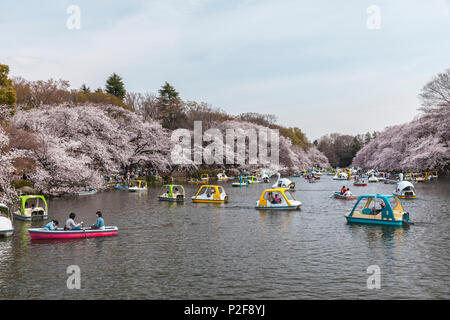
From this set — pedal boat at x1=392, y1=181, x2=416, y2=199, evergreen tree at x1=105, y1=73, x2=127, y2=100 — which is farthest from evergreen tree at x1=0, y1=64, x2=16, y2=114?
evergreen tree at x1=105, y1=73, x2=127, y2=100

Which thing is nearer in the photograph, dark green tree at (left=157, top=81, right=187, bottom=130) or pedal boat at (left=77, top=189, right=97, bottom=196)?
pedal boat at (left=77, top=189, right=97, bottom=196)

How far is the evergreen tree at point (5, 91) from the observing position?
46.9m

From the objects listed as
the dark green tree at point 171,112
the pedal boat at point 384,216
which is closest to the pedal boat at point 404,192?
the pedal boat at point 384,216

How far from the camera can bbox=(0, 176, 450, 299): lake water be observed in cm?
1523

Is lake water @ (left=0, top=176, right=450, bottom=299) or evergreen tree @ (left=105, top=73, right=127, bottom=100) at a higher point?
evergreen tree @ (left=105, top=73, right=127, bottom=100)

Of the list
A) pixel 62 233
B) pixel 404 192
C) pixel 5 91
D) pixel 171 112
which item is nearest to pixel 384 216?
pixel 404 192

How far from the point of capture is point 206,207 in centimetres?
3962

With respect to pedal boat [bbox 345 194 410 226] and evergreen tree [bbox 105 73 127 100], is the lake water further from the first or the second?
A: evergreen tree [bbox 105 73 127 100]

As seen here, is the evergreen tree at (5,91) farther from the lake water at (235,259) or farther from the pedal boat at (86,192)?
the lake water at (235,259)

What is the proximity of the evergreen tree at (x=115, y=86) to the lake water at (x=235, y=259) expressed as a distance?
8628 centimetres

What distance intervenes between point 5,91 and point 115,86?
67057 mm

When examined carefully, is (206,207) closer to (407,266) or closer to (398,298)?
(407,266)

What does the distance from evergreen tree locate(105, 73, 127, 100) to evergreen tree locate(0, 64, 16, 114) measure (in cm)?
6385

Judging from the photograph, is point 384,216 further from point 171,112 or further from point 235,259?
point 171,112
